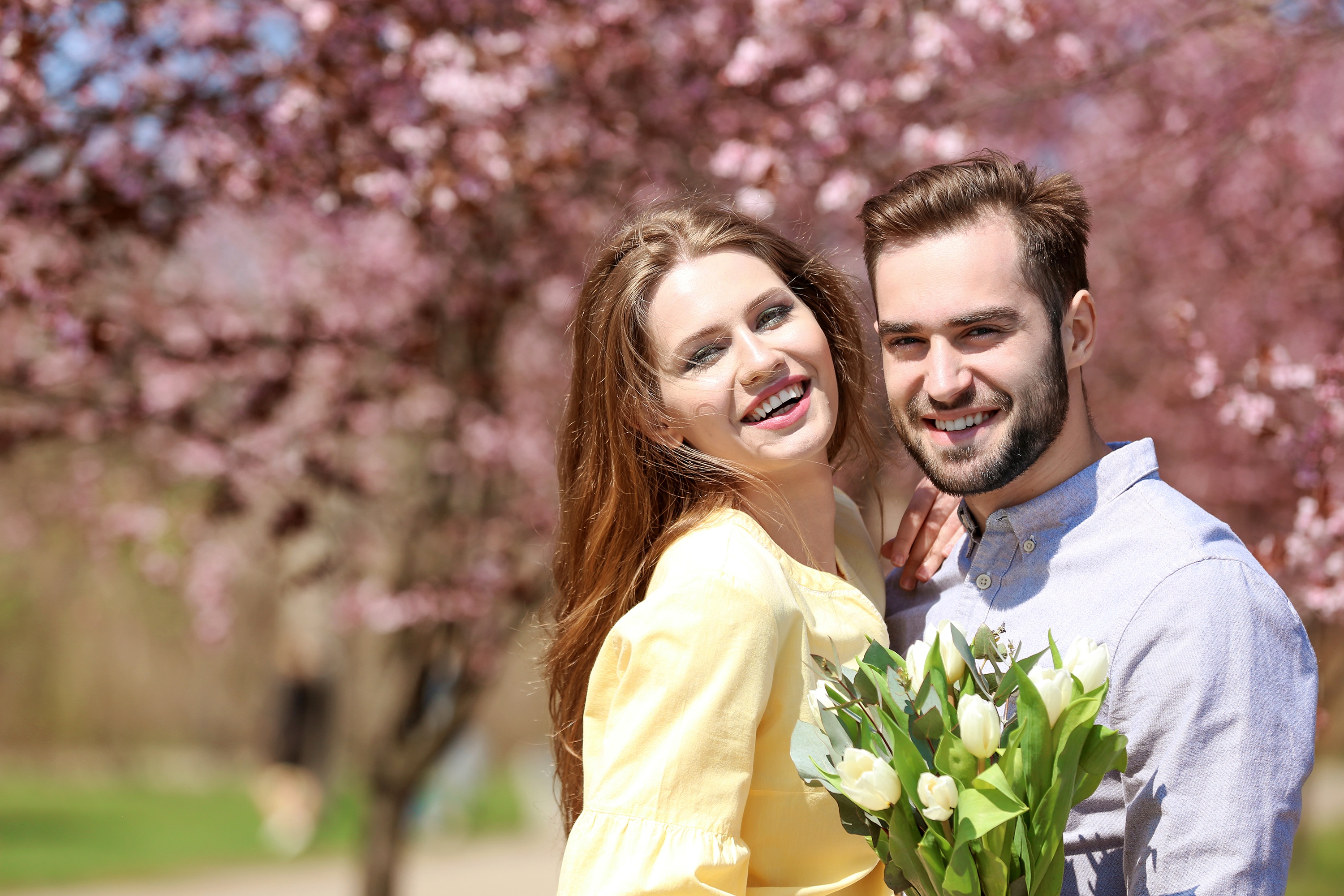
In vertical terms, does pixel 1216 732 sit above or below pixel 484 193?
below

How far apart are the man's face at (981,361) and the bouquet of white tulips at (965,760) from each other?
0.49 metres

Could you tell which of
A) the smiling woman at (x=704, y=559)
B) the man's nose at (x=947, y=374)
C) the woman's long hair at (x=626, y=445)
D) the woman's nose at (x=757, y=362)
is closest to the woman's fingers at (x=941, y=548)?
the smiling woman at (x=704, y=559)

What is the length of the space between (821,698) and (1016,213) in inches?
38.8

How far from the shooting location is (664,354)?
95.2 inches

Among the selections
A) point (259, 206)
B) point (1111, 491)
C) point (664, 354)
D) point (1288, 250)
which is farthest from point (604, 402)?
point (1288, 250)

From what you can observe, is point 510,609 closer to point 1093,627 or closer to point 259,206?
point 259,206

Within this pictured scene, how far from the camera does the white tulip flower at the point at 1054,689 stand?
168 centimetres

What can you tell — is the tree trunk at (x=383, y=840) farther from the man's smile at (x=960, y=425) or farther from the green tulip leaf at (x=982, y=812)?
the green tulip leaf at (x=982, y=812)

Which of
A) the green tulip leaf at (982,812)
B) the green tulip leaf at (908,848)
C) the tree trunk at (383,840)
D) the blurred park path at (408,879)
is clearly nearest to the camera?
the green tulip leaf at (982,812)

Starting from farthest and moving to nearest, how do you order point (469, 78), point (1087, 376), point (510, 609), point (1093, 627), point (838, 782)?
point (1087, 376)
point (510, 609)
point (469, 78)
point (1093, 627)
point (838, 782)

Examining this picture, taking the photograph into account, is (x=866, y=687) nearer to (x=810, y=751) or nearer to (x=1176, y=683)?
(x=810, y=751)

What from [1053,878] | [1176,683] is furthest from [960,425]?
[1053,878]

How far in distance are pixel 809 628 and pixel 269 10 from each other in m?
3.18

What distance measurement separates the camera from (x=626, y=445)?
2.47 metres
